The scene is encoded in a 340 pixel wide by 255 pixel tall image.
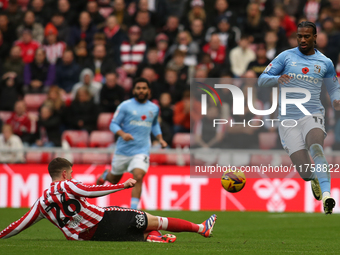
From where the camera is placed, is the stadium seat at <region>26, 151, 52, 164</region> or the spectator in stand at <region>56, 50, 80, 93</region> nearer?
the stadium seat at <region>26, 151, 52, 164</region>

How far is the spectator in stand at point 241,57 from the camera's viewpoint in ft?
50.2

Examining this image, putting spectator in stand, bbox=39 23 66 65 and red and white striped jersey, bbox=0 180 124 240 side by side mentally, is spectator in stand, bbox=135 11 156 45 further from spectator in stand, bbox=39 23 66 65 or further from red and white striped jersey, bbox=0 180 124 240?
red and white striped jersey, bbox=0 180 124 240

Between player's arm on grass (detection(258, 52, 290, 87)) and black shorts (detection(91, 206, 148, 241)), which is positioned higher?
player's arm on grass (detection(258, 52, 290, 87))

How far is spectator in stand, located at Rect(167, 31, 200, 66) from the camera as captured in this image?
15.9m

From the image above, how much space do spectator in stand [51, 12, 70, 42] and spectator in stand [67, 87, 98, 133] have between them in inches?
134

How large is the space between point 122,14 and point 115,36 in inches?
46.0

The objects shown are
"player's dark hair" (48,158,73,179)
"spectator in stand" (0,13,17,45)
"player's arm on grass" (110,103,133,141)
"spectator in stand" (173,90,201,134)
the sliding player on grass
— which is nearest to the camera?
"player's dark hair" (48,158,73,179)

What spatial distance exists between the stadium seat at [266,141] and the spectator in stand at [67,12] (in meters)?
7.90

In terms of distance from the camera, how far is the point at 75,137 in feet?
47.9

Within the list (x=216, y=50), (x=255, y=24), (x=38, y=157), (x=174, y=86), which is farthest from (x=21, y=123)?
(x=255, y=24)

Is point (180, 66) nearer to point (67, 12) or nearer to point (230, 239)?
point (67, 12)

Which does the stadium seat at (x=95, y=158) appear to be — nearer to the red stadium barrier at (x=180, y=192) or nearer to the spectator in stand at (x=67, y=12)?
the red stadium barrier at (x=180, y=192)

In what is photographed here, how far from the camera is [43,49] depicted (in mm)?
17266

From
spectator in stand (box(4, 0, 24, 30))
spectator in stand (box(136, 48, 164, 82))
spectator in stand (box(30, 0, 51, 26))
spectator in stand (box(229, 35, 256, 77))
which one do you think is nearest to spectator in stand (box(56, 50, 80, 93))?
spectator in stand (box(136, 48, 164, 82))
